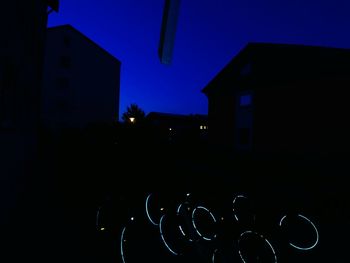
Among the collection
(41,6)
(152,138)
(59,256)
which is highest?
(41,6)

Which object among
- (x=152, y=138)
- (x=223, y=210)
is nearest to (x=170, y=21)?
(x=223, y=210)

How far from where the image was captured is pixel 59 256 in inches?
168

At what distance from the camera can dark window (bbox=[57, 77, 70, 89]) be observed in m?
30.1

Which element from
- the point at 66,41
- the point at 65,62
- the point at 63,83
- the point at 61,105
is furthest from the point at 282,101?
the point at 66,41

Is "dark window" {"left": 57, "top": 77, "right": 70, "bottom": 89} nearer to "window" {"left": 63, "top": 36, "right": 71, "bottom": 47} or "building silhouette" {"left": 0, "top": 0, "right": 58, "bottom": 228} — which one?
"window" {"left": 63, "top": 36, "right": 71, "bottom": 47}

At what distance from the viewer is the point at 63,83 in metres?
30.2

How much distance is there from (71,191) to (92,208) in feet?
2.74

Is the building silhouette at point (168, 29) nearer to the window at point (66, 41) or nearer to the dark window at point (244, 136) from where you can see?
the dark window at point (244, 136)

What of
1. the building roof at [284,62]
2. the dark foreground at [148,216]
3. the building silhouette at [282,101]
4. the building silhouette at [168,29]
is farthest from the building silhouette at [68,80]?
the building silhouette at [168,29]

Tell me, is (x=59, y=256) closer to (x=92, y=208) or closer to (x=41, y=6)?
(x=92, y=208)

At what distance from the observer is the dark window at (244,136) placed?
768 inches

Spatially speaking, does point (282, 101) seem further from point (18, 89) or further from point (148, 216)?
point (18, 89)

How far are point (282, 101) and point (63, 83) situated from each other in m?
23.5

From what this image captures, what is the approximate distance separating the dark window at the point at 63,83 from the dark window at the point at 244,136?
20.3m
